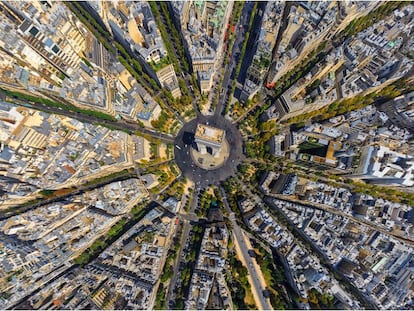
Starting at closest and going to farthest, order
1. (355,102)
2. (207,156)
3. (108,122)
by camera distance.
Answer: (355,102), (207,156), (108,122)

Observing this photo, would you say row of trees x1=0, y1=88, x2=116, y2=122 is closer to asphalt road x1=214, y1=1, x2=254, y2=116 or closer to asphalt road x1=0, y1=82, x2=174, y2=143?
asphalt road x1=0, y1=82, x2=174, y2=143

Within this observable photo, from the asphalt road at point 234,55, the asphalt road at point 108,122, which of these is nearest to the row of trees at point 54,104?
the asphalt road at point 108,122

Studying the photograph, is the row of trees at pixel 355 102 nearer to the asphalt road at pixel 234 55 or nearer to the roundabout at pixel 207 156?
the roundabout at pixel 207 156

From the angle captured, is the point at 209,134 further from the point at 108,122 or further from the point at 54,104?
the point at 54,104

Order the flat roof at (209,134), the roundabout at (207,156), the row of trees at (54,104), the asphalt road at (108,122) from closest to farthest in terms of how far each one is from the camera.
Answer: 1. the flat roof at (209,134)
2. the roundabout at (207,156)
3. the row of trees at (54,104)
4. the asphalt road at (108,122)

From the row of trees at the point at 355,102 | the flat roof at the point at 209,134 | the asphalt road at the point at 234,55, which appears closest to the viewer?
the flat roof at the point at 209,134

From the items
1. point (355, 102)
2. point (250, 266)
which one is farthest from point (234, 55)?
point (250, 266)

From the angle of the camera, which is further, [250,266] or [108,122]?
[108,122]

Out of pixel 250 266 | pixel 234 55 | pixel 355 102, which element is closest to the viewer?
pixel 250 266

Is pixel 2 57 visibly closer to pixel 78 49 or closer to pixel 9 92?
pixel 9 92
